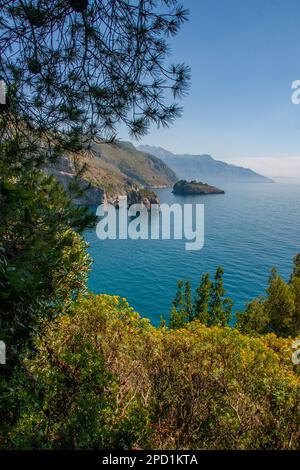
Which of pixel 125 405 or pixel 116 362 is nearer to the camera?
pixel 125 405

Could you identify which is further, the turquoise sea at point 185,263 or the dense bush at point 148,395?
the turquoise sea at point 185,263

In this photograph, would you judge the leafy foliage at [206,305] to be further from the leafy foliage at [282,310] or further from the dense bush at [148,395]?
the dense bush at [148,395]

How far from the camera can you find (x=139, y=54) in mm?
4500

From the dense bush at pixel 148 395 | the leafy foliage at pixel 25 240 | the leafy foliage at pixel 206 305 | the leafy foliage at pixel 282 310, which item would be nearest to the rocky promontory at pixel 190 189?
the leafy foliage at pixel 282 310

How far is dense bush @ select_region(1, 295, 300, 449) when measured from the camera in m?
4.41

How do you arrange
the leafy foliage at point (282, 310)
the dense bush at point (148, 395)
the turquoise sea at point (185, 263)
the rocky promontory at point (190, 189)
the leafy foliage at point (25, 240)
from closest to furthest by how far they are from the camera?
the leafy foliage at point (25, 240), the dense bush at point (148, 395), the leafy foliage at point (282, 310), the turquoise sea at point (185, 263), the rocky promontory at point (190, 189)

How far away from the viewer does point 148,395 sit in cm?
530

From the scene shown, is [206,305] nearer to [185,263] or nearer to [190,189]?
[185,263]

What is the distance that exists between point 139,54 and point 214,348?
256 inches

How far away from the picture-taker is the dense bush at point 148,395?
4.41 m

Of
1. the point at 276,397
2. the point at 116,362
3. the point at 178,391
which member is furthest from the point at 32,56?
the point at 276,397

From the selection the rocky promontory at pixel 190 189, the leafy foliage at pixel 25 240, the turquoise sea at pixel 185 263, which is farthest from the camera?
the rocky promontory at pixel 190 189

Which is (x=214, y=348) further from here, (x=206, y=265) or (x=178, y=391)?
(x=206, y=265)

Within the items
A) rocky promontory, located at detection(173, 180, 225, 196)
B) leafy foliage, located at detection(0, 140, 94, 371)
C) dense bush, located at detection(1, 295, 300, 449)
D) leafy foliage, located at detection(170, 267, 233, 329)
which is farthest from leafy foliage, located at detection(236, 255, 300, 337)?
rocky promontory, located at detection(173, 180, 225, 196)
